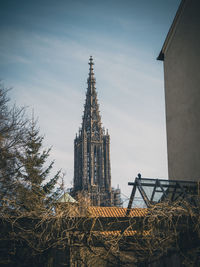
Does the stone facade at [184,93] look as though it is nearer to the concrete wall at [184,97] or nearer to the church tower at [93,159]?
the concrete wall at [184,97]

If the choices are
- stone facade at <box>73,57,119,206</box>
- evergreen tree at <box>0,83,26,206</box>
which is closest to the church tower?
stone facade at <box>73,57,119,206</box>

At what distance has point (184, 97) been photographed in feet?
36.1

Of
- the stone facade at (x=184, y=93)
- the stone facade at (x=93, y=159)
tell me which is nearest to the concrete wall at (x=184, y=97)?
the stone facade at (x=184, y=93)

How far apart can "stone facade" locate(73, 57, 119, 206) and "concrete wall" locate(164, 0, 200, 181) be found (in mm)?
45441

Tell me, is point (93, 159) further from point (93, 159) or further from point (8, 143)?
point (8, 143)

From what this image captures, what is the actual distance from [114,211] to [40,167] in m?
7.09

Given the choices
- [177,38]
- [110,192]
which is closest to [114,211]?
[177,38]

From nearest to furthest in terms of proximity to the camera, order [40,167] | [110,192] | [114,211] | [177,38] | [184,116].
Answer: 1. [184,116]
2. [177,38]
3. [40,167]
4. [114,211]
5. [110,192]

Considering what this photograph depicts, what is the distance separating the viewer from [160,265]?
21.7 ft

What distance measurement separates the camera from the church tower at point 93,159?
189ft

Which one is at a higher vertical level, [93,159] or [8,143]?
[93,159]

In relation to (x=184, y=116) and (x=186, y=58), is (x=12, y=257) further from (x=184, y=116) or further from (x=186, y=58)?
(x=186, y=58)

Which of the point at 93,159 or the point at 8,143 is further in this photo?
the point at 93,159

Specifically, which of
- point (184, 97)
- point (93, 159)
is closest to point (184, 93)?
point (184, 97)
